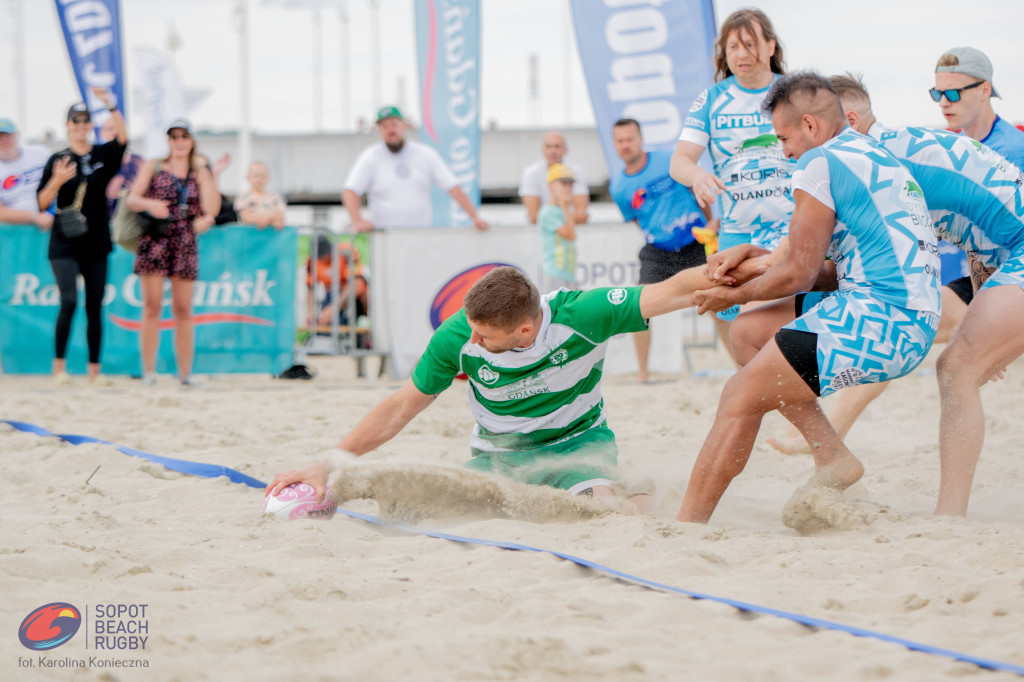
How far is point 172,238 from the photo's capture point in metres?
7.14

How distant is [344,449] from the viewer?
342 cm

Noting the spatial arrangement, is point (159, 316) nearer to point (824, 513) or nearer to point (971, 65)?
point (824, 513)

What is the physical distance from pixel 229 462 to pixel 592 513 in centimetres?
199

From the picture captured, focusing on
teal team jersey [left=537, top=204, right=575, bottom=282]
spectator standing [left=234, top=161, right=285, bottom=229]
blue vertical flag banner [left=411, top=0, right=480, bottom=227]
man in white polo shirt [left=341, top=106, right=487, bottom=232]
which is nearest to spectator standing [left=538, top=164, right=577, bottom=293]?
teal team jersey [left=537, top=204, right=575, bottom=282]

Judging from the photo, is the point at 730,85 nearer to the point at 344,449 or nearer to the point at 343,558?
the point at 344,449

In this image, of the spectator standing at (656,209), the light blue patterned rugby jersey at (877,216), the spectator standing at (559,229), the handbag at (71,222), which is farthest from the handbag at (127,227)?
the light blue patterned rugby jersey at (877,216)

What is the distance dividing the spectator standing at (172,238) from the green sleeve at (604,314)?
4675mm

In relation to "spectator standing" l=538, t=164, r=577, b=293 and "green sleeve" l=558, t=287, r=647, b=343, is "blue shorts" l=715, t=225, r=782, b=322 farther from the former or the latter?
"spectator standing" l=538, t=164, r=577, b=293

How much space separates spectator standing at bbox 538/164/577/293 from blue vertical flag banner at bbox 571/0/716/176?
3.64ft

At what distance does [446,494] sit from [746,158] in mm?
2149

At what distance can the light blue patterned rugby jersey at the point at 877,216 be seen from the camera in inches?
117

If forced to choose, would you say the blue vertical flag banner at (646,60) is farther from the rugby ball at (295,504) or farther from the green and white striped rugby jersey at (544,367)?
the rugby ball at (295,504)

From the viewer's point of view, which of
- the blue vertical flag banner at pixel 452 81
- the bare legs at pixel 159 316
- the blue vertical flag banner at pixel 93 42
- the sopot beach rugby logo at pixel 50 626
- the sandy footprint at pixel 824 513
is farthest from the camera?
the blue vertical flag banner at pixel 452 81

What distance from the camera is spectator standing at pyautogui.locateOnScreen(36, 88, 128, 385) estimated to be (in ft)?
23.6
